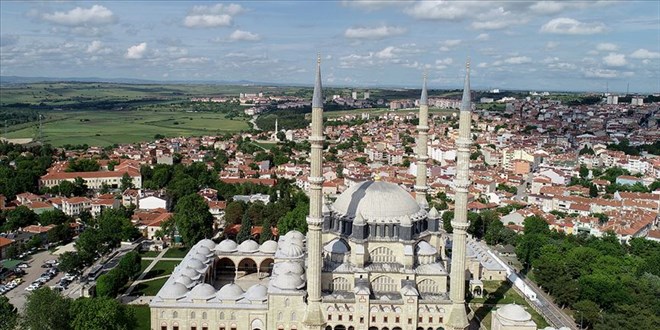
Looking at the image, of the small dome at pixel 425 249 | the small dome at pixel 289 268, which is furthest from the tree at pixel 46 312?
the small dome at pixel 425 249

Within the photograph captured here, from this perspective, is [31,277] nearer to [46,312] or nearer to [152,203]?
[46,312]

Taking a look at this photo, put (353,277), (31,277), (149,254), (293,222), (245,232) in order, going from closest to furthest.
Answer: (353,277) < (31,277) < (149,254) < (293,222) < (245,232)

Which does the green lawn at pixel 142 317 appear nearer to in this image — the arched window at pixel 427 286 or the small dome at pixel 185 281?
the small dome at pixel 185 281

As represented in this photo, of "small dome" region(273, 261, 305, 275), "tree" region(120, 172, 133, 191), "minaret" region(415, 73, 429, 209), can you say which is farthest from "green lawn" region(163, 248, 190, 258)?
"tree" region(120, 172, 133, 191)

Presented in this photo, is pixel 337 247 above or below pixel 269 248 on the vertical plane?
above

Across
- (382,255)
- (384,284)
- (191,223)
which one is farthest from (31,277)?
(384,284)

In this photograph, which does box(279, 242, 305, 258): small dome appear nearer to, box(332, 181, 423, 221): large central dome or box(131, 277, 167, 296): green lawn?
box(332, 181, 423, 221): large central dome
